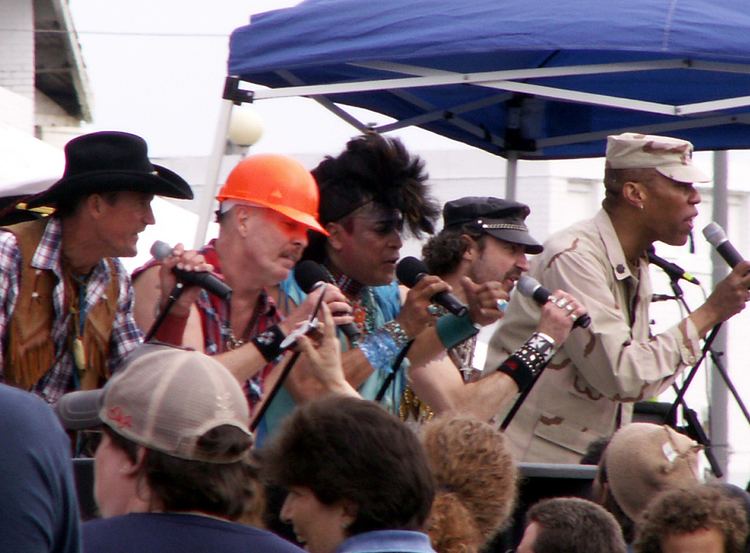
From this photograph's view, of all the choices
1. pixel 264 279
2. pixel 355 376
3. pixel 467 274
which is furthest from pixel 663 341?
pixel 264 279

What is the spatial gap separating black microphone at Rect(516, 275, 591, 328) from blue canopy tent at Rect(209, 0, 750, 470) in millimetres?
1009

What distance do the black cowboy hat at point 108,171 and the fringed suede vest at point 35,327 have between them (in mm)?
132

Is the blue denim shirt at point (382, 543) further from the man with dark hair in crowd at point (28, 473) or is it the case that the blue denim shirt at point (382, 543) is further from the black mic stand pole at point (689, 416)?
the black mic stand pole at point (689, 416)

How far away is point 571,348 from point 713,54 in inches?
48.8

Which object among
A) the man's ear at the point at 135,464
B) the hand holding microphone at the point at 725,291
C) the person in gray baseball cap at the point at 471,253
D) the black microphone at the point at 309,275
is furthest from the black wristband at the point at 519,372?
the man's ear at the point at 135,464

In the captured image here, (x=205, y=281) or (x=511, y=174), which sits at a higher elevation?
(x=205, y=281)

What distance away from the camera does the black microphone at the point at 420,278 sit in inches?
185

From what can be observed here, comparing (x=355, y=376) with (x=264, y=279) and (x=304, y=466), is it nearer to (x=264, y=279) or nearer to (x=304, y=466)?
(x=264, y=279)

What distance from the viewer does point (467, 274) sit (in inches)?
A: 226

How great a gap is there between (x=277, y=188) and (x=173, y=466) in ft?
7.05

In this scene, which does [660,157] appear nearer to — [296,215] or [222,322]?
[296,215]

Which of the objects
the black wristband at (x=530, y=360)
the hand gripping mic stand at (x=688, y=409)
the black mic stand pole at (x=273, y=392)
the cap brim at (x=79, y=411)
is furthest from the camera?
the hand gripping mic stand at (x=688, y=409)

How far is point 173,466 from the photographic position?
2635 millimetres

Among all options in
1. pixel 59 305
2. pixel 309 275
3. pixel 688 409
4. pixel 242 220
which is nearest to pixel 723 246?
pixel 688 409
